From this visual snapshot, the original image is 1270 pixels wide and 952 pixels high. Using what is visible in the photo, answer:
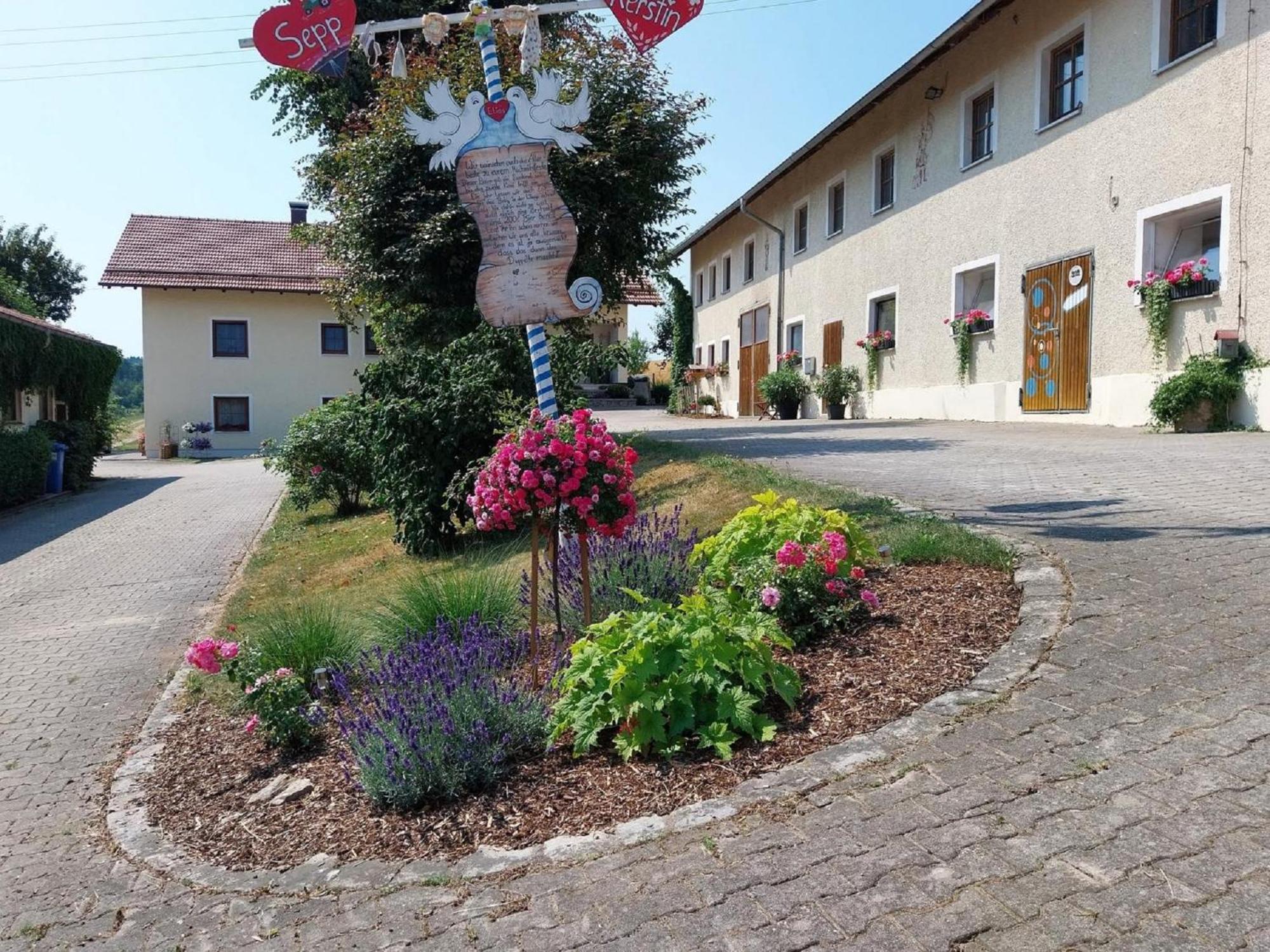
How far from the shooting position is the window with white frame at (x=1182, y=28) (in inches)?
468

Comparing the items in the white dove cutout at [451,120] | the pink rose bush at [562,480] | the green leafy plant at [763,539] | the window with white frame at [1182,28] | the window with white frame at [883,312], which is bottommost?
the green leafy plant at [763,539]

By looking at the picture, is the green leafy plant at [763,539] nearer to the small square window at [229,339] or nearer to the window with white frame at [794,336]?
the window with white frame at [794,336]

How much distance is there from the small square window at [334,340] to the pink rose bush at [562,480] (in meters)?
32.2

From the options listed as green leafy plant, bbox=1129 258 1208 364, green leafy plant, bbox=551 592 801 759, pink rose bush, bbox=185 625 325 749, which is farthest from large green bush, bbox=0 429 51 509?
green leafy plant, bbox=1129 258 1208 364

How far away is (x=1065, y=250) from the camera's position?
14422mm

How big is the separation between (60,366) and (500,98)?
18.2 meters

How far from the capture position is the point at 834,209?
76.4ft

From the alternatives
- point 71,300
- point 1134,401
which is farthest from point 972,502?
point 71,300

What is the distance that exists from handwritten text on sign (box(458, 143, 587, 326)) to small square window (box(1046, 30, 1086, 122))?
1095 centimetres

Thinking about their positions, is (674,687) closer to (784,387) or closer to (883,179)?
(883,179)

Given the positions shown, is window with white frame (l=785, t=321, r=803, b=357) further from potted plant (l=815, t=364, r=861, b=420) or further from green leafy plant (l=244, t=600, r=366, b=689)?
green leafy plant (l=244, t=600, r=366, b=689)

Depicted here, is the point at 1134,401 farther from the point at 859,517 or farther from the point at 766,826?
the point at 766,826

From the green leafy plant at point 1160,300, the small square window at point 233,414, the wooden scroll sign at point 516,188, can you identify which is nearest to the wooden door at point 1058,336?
the green leafy plant at point 1160,300

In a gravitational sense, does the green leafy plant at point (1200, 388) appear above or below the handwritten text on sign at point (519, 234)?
below
